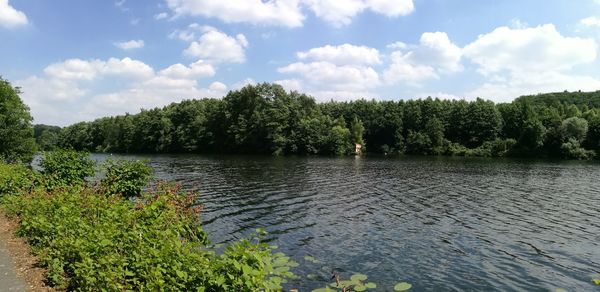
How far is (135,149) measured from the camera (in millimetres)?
140125

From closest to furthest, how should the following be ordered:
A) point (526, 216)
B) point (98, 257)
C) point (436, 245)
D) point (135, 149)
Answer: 1. point (98, 257)
2. point (436, 245)
3. point (526, 216)
4. point (135, 149)

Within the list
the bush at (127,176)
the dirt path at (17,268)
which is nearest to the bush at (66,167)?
the bush at (127,176)

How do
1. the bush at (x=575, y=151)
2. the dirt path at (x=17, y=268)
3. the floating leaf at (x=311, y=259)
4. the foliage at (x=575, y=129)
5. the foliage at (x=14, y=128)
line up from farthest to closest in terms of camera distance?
1. the foliage at (x=575, y=129)
2. the bush at (x=575, y=151)
3. the foliage at (x=14, y=128)
4. the floating leaf at (x=311, y=259)
5. the dirt path at (x=17, y=268)

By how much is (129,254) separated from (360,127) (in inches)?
4399

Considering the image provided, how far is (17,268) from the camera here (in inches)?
424

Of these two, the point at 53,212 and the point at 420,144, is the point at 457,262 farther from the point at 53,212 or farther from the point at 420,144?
the point at 420,144

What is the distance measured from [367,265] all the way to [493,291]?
4408 mm

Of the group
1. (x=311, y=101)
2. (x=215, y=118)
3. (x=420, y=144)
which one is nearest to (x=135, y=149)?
(x=215, y=118)

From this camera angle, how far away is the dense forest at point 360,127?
340ft

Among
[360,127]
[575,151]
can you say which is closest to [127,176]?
[360,127]

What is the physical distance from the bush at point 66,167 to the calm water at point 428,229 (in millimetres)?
7725

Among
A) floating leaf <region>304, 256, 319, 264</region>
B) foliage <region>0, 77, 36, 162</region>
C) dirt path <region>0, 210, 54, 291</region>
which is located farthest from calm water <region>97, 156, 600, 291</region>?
foliage <region>0, 77, 36, 162</region>

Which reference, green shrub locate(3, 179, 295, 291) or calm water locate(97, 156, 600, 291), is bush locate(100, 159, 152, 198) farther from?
green shrub locate(3, 179, 295, 291)

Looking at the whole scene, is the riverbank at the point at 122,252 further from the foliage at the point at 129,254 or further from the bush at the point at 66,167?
the bush at the point at 66,167
